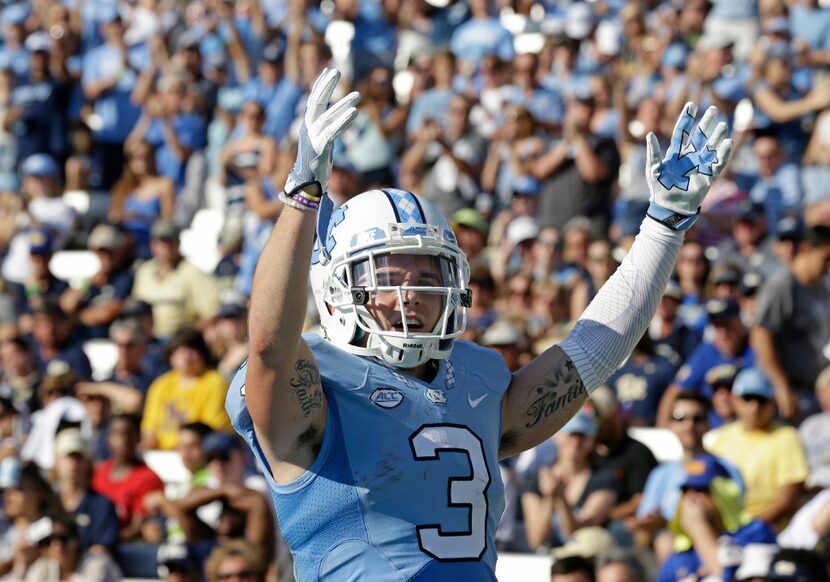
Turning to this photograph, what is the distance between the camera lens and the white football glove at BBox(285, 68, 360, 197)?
3.41m

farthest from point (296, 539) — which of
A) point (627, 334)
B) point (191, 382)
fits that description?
point (191, 382)

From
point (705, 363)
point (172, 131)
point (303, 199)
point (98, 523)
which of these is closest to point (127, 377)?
point (98, 523)

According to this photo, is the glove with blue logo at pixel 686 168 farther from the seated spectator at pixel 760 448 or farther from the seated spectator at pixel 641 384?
the seated spectator at pixel 641 384

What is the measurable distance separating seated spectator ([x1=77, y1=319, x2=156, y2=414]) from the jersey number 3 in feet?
19.9

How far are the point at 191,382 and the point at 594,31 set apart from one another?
15.2ft

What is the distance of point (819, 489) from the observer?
7133 millimetres

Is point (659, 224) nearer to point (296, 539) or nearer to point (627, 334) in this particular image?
point (627, 334)

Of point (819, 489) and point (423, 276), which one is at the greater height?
point (423, 276)

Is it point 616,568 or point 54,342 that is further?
point 54,342

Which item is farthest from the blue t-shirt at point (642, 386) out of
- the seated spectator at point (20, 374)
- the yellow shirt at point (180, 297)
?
the seated spectator at point (20, 374)

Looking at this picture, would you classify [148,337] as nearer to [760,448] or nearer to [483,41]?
→ [483,41]

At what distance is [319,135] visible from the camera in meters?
3.42

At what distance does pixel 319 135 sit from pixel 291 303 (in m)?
0.38

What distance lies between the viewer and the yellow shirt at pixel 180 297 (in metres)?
10.6
